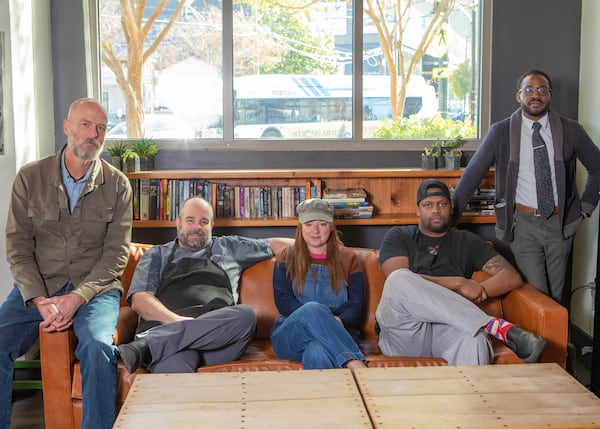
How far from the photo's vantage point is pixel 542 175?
12.7 ft

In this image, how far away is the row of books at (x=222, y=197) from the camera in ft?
14.5

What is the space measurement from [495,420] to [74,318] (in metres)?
1.90

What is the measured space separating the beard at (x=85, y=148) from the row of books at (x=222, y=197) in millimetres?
895

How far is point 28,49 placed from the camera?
163 inches

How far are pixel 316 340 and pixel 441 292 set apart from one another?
2.11ft

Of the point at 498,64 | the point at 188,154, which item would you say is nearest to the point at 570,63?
the point at 498,64

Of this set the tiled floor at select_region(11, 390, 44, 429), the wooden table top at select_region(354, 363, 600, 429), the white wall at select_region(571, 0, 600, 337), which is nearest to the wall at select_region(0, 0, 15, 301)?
the tiled floor at select_region(11, 390, 44, 429)

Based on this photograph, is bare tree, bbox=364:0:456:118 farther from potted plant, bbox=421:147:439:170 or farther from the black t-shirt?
the black t-shirt

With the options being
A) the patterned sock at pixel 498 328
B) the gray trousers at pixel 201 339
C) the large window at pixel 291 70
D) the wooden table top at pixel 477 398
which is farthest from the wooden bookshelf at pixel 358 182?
the wooden table top at pixel 477 398

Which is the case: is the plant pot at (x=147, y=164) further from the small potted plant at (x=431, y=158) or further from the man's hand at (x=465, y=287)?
the man's hand at (x=465, y=287)

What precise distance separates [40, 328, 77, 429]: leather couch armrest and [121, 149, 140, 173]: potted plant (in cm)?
142

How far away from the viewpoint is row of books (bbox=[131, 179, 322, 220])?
441cm

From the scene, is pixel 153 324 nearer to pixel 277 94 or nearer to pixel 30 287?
pixel 30 287

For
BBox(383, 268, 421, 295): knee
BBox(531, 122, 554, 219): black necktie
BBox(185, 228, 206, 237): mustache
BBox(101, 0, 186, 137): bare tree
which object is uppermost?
BBox(101, 0, 186, 137): bare tree
